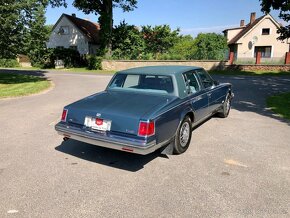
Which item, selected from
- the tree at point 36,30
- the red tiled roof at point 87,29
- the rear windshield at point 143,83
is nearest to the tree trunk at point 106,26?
the red tiled roof at point 87,29

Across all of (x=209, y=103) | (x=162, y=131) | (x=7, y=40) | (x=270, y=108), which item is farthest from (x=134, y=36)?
(x=162, y=131)

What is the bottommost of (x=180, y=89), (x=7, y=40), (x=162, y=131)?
(x=162, y=131)

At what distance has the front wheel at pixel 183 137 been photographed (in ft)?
15.9

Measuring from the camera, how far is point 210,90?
6.40 meters

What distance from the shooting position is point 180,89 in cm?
514

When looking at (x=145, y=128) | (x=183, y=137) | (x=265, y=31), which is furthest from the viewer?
(x=265, y=31)

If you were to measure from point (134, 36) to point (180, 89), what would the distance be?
26.5 meters

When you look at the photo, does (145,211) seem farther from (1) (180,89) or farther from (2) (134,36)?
(2) (134,36)

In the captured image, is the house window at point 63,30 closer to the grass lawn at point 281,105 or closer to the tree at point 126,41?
the tree at point 126,41

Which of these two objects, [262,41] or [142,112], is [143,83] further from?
[262,41]

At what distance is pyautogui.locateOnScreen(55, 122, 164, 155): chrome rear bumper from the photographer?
4.04 m

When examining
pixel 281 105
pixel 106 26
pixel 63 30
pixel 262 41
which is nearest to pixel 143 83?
pixel 281 105

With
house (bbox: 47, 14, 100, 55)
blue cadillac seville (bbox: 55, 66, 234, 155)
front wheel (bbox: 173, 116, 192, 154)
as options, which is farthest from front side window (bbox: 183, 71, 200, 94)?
house (bbox: 47, 14, 100, 55)

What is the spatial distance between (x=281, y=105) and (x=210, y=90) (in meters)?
4.56
